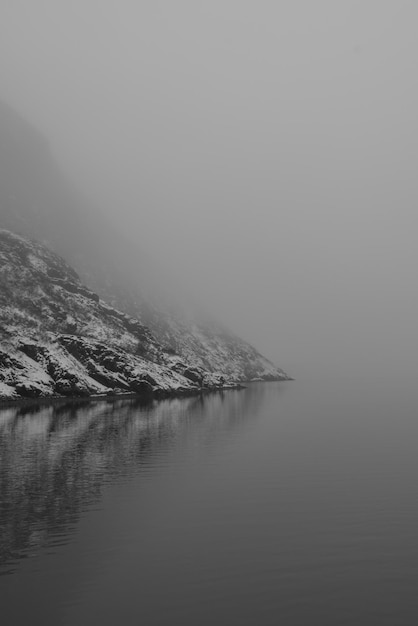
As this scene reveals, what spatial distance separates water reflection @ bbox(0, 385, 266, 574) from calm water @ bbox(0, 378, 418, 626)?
0.62 ft

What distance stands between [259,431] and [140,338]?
275 feet

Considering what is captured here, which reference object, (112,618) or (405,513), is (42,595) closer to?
(112,618)

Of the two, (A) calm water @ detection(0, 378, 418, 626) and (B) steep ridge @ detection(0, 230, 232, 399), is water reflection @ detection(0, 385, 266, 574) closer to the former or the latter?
(A) calm water @ detection(0, 378, 418, 626)

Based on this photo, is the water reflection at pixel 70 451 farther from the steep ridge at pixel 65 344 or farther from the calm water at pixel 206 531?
the steep ridge at pixel 65 344

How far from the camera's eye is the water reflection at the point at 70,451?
26016mm

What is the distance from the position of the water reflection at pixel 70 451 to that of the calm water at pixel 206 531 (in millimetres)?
188

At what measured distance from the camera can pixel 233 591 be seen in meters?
18.6

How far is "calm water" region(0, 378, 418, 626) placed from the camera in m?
17.4

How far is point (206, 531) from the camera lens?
85.6 ft

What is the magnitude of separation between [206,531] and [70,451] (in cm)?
2571

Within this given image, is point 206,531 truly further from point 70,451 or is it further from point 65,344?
point 65,344

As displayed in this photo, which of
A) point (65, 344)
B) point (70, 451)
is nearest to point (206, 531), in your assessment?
point (70, 451)

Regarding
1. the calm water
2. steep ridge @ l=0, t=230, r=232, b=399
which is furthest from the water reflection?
steep ridge @ l=0, t=230, r=232, b=399

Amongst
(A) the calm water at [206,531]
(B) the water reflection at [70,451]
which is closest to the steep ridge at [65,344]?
(B) the water reflection at [70,451]
